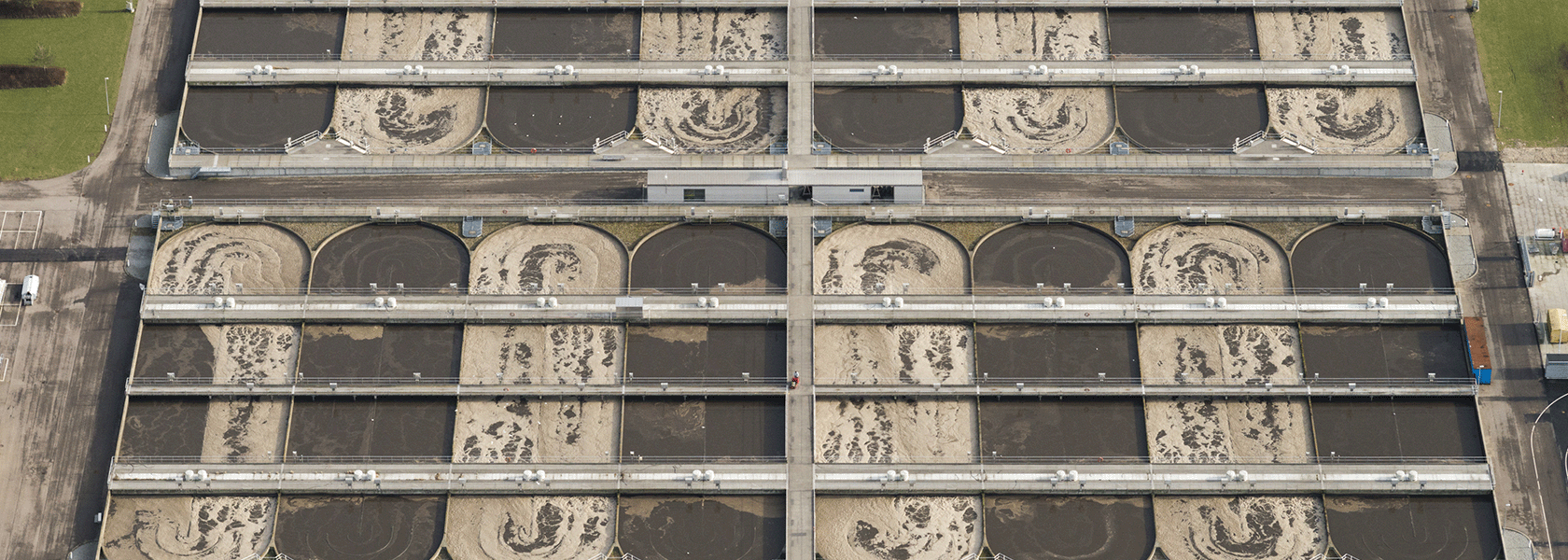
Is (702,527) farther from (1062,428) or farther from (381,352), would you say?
(381,352)

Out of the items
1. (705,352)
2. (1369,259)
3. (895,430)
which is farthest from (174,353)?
(1369,259)

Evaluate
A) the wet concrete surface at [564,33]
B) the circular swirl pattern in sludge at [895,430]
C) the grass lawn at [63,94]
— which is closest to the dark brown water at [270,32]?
the grass lawn at [63,94]

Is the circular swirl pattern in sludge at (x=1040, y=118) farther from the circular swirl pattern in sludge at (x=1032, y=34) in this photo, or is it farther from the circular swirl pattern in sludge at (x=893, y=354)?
the circular swirl pattern in sludge at (x=893, y=354)

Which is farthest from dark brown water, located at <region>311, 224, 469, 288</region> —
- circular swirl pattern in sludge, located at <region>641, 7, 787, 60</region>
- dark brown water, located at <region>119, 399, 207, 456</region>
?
circular swirl pattern in sludge, located at <region>641, 7, 787, 60</region>

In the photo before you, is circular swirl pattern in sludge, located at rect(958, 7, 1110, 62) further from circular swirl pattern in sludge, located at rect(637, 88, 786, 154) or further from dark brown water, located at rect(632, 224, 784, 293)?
dark brown water, located at rect(632, 224, 784, 293)

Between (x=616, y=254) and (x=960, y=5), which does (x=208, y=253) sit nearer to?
(x=616, y=254)

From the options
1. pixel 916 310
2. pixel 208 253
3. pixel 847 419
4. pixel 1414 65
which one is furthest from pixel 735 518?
pixel 1414 65
